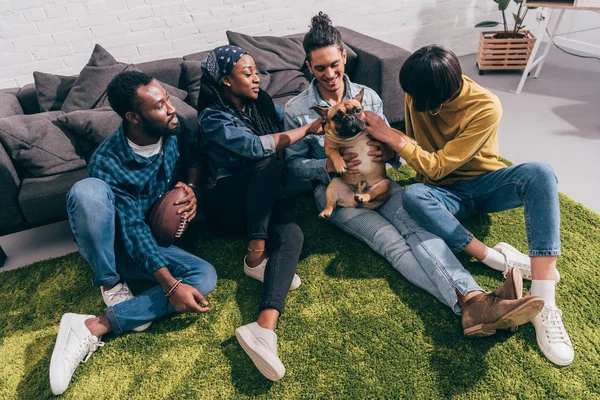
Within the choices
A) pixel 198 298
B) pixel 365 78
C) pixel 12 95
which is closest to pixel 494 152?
pixel 365 78

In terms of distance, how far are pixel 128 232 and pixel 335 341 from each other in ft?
→ 3.49

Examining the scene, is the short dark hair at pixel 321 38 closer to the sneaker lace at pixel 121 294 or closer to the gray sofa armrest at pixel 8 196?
the sneaker lace at pixel 121 294

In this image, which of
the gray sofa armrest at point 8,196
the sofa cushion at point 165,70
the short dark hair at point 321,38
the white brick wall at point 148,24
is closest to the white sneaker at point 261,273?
the short dark hair at point 321,38

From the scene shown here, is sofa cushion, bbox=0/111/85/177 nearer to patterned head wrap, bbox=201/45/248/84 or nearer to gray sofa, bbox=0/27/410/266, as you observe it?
gray sofa, bbox=0/27/410/266

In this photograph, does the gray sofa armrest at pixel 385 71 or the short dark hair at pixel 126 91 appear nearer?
the short dark hair at pixel 126 91

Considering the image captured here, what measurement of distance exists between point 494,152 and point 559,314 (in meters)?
0.78

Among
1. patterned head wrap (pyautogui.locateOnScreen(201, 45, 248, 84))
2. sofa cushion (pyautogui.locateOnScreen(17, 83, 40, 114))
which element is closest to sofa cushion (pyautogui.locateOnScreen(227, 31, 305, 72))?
patterned head wrap (pyautogui.locateOnScreen(201, 45, 248, 84))

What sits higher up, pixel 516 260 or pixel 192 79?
pixel 192 79

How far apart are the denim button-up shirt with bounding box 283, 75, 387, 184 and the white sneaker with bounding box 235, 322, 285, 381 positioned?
87 cm

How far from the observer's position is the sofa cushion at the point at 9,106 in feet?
8.86

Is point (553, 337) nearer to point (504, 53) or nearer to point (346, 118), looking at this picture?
point (346, 118)

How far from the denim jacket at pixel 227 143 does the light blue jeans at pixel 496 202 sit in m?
0.75

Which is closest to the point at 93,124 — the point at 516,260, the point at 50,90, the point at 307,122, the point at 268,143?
the point at 50,90

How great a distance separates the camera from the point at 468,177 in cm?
199
